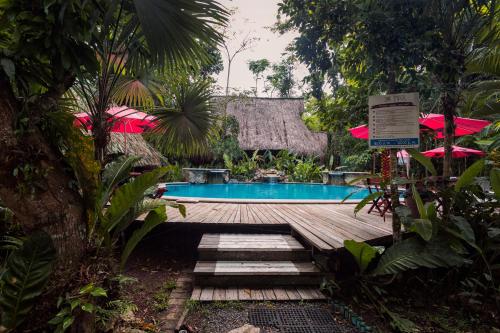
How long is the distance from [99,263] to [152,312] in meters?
0.80

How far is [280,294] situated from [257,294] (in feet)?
0.78

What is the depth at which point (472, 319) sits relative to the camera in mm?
2508

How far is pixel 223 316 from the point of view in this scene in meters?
2.38

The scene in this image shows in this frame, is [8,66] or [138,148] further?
[138,148]

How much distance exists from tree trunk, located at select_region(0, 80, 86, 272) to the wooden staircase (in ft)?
4.15

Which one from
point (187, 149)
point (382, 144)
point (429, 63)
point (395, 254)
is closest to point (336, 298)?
point (395, 254)

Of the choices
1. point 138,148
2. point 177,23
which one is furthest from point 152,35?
point 138,148

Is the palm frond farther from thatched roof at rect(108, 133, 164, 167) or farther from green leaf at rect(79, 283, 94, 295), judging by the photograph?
thatched roof at rect(108, 133, 164, 167)

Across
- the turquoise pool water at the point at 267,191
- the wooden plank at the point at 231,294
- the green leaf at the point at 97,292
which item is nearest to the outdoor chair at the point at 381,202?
the wooden plank at the point at 231,294

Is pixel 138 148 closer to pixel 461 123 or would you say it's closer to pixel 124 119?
pixel 124 119

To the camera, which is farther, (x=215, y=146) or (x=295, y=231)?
(x=215, y=146)

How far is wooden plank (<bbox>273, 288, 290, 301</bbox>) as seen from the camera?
267 centimetres

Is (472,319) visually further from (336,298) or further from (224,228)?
(224,228)

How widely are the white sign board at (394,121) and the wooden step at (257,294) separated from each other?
5.74 ft
